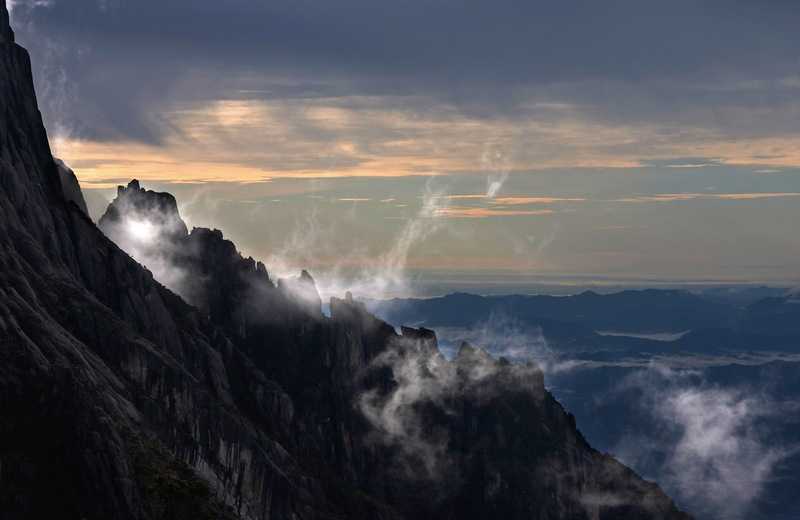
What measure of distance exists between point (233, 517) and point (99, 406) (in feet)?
112

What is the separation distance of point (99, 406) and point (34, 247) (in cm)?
4606

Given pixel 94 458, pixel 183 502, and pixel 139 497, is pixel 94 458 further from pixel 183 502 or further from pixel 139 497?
pixel 183 502

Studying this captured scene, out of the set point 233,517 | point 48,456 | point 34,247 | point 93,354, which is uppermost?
point 34,247

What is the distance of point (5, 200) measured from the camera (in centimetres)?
19362

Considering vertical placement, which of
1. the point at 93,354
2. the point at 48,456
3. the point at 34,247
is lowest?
the point at 48,456

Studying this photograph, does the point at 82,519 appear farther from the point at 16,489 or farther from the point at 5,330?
the point at 5,330

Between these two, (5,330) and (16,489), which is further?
(5,330)

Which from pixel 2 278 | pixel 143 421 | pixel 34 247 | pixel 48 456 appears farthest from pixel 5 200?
pixel 48 456

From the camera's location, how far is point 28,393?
155 meters

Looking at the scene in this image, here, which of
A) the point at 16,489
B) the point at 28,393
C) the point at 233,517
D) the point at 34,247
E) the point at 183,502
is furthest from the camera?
the point at 34,247

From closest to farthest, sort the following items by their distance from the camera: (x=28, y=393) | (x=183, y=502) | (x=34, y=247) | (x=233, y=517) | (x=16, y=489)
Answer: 1. (x=16, y=489)
2. (x=28, y=393)
3. (x=183, y=502)
4. (x=233, y=517)
5. (x=34, y=247)

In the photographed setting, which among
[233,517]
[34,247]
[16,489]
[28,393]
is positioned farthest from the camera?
[34,247]

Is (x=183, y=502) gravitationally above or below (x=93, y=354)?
below

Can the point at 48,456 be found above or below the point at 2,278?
below
